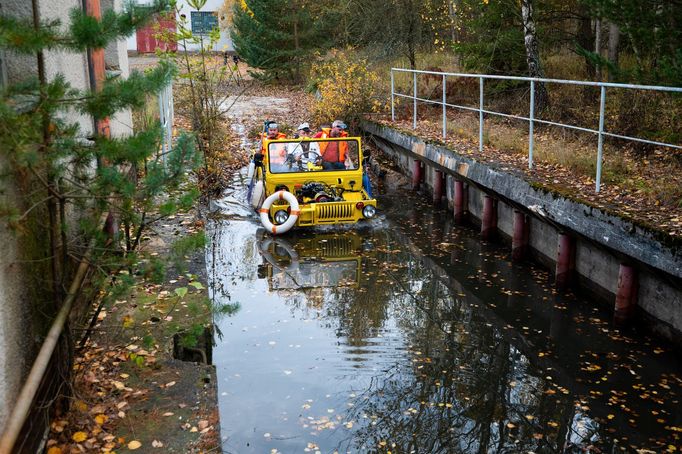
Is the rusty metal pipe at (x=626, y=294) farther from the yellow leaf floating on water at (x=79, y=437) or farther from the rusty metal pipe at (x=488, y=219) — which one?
the yellow leaf floating on water at (x=79, y=437)

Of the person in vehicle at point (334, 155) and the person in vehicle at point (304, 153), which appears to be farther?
the person in vehicle at point (334, 155)

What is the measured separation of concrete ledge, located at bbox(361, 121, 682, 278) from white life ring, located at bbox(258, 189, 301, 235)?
3257 millimetres

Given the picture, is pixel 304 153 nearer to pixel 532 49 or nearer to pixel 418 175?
pixel 418 175

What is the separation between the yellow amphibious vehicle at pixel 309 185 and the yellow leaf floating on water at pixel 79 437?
7.93 meters

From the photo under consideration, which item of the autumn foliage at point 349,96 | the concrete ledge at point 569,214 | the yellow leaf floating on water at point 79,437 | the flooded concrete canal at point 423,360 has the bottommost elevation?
the flooded concrete canal at point 423,360

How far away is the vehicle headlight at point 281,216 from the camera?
525 inches

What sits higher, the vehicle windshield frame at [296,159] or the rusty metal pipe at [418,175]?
the vehicle windshield frame at [296,159]

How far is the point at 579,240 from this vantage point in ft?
34.7

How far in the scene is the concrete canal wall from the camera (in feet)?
28.3

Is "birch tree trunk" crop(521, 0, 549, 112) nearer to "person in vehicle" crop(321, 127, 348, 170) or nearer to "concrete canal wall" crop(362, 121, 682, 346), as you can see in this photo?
"concrete canal wall" crop(362, 121, 682, 346)

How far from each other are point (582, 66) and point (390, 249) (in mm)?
9196

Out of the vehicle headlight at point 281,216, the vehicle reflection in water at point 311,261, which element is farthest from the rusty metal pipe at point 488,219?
the vehicle headlight at point 281,216

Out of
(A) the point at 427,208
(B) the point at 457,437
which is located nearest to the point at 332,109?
(A) the point at 427,208

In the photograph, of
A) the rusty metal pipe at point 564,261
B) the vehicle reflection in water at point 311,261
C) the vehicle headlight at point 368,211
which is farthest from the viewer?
the vehicle headlight at point 368,211
